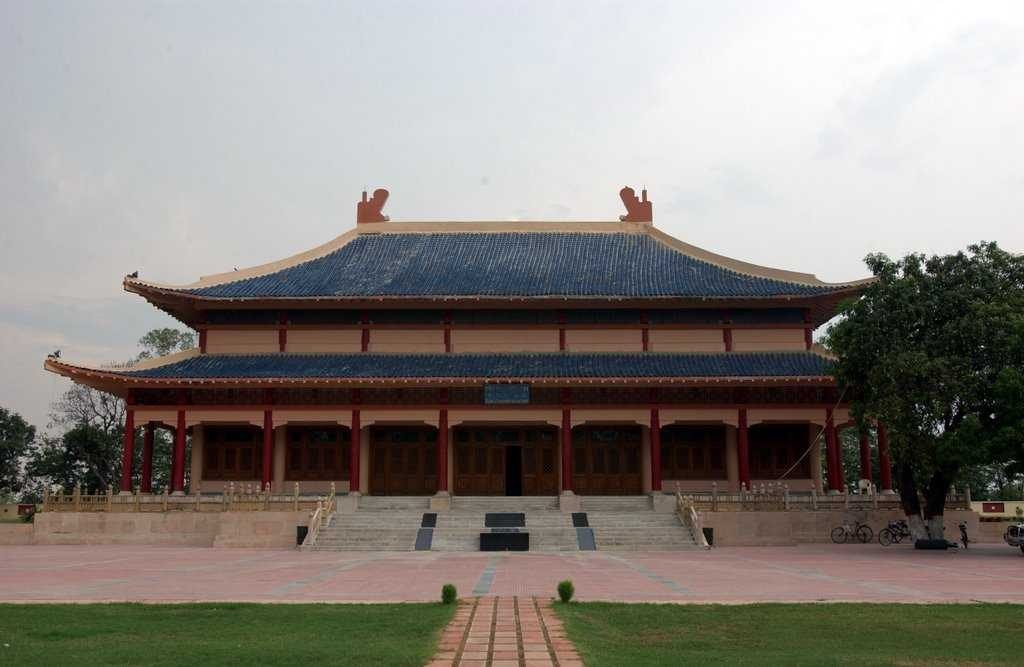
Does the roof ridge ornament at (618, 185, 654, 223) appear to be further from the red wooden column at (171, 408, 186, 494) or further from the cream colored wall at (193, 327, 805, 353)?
the red wooden column at (171, 408, 186, 494)

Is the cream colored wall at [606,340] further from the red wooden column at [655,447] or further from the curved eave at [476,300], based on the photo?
the red wooden column at [655,447]

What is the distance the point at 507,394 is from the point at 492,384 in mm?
679

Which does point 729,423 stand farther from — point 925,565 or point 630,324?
point 925,565

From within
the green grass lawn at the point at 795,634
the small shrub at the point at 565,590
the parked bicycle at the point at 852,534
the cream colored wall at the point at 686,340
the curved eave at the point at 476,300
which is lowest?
the parked bicycle at the point at 852,534

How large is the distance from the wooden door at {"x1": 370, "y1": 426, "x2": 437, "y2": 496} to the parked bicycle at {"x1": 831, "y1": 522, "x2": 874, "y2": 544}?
1519 centimetres

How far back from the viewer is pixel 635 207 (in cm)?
4078

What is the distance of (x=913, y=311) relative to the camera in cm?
2348

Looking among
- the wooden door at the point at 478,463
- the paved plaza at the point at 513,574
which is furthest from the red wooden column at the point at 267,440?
the wooden door at the point at 478,463

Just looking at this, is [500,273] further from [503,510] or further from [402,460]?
[503,510]

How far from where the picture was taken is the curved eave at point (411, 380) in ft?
101

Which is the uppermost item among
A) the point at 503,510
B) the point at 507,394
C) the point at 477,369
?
the point at 477,369

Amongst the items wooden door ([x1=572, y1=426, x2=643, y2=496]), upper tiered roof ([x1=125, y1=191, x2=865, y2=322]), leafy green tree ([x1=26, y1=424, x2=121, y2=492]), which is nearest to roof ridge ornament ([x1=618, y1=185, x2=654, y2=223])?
upper tiered roof ([x1=125, y1=191, x2=865, y2=322])

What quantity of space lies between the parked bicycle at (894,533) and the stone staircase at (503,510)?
622 centimetres

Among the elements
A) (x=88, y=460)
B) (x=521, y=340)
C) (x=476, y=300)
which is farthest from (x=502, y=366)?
(x=88, y=460)
